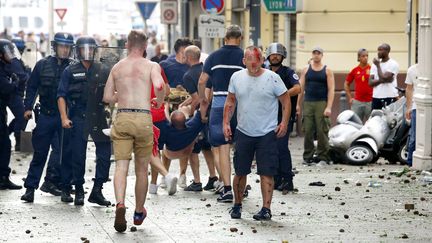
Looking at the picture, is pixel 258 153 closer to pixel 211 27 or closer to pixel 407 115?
pixel 407 115

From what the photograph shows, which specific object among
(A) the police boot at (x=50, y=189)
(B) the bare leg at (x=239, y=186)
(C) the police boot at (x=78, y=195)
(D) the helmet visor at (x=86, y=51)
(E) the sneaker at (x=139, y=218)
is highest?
(D) the helmet visor at (x=86, y=51)

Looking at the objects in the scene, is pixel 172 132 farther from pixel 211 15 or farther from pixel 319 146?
pixel 211 15

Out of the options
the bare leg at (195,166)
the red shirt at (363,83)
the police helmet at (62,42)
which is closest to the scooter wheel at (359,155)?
the red shirt at (363,83)

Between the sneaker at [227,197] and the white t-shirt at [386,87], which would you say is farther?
the white t-shirt at [386,87]

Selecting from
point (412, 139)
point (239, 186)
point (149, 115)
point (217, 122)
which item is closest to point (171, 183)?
point (217, 122)

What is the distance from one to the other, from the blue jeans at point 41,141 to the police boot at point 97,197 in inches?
36.9

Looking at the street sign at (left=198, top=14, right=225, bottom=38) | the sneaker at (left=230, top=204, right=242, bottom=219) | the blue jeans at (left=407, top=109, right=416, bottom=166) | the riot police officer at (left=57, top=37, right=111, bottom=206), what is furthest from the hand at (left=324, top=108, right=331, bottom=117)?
the street sign at (left=198, top=14, right=225, bottom=38)

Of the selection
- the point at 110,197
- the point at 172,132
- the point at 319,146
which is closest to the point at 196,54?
the point at 172,132

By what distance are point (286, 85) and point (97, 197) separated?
2726 millimetres

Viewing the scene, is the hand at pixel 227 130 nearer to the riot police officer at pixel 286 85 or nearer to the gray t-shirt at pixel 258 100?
the gray t-shirt at pixel 258 100

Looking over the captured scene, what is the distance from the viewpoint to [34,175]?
1548 centimetres

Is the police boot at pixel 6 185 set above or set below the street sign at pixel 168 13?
below

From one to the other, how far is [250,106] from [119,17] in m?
Result: 65.4

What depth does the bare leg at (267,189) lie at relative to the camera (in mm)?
13633
